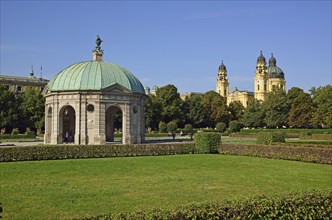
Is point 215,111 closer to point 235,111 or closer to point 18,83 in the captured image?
point 235,111

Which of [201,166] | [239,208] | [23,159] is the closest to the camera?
[239,208]

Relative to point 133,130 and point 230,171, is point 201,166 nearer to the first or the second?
point 230,171

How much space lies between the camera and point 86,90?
44375 mm

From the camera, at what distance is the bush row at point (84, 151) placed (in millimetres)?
29547

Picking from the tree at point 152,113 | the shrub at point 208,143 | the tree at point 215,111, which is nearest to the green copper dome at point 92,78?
the shrub at point 208,143

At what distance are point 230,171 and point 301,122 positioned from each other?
224 feet

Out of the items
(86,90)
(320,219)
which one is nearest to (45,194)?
(320,219)

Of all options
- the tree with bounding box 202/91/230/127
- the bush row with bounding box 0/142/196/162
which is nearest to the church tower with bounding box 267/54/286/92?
the tree with bounding box 202/91/230/127

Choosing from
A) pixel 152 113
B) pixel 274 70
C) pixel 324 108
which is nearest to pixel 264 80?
pixel 274 70

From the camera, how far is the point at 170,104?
9331 cm

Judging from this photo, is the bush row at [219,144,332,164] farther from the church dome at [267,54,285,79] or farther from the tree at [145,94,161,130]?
the church dome at [267,54,285,79]

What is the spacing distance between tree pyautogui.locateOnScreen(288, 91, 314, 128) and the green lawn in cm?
6377

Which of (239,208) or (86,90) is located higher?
(86,90)

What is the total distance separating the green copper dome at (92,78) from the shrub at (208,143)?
12629mm
